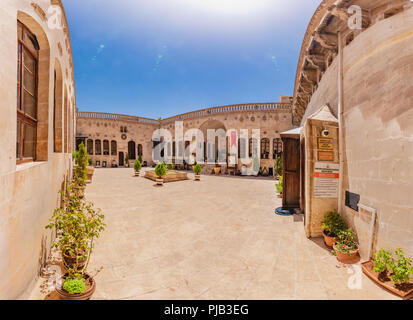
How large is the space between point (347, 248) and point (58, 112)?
8411mm

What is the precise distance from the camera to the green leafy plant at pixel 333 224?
4.59 metres

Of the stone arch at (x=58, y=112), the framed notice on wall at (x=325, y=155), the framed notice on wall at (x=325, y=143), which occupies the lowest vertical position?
the framed notice on wall at (x=325, y=155)

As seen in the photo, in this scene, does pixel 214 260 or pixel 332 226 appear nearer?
pixel 214 260

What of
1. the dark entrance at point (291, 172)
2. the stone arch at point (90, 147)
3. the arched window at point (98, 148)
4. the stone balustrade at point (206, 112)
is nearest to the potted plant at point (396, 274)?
the dark entrance at point (291, 172)

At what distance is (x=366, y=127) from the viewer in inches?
157

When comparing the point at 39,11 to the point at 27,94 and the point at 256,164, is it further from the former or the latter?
the point at 256,164

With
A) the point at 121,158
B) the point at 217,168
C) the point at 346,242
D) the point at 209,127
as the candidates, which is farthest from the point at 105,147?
the point at 346,242

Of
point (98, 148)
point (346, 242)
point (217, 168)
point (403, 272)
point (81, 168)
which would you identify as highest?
point (98, 148)

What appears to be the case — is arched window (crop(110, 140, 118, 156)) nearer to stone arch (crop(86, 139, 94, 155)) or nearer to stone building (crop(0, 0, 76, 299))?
stone arch (crop(86, 139, 94, 155))

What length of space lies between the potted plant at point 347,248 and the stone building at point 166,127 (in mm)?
16594

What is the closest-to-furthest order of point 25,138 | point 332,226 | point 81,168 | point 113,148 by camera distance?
point 25,138, point 332,226, point 81,168, point 113,148

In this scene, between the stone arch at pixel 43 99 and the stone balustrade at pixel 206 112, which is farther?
the stone balustrade at pixel 206 112

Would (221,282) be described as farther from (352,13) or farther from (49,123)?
(352,13)

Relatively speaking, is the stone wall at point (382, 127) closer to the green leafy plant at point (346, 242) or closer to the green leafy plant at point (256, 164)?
the green leafy plant at point (346, 242)
